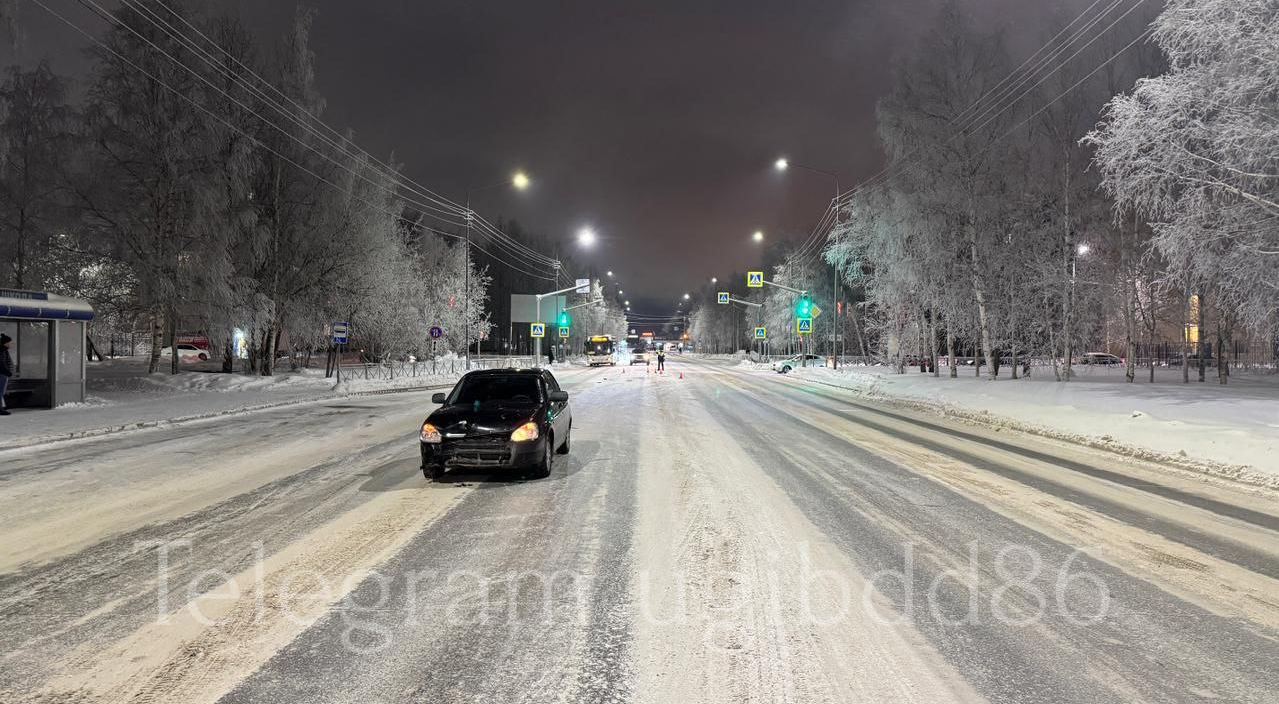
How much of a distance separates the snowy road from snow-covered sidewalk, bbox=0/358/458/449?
529cm

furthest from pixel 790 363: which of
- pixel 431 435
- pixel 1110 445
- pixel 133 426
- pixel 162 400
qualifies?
pixel 431 435

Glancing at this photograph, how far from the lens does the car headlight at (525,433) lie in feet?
28.2

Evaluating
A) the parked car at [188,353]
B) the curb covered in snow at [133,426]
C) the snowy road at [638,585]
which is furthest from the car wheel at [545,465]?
the parked car at [188,353]

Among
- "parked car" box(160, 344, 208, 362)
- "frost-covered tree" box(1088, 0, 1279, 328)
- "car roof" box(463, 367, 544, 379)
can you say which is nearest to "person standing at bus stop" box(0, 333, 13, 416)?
"car roof" box(463, 367, 544, 379)

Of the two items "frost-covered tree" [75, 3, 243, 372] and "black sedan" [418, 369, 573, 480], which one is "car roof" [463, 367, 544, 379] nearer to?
"black sedan" [418, 369, 573, 480]

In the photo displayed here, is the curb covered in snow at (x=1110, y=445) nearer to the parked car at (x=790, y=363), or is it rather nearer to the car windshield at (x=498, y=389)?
the car windshield at (x=498, y=389)

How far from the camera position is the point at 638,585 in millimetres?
4961

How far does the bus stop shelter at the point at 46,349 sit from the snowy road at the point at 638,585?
989cm

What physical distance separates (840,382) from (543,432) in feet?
95.1

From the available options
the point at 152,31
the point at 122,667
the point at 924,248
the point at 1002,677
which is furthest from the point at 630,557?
the point at 152,31

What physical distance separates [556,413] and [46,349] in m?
17.2

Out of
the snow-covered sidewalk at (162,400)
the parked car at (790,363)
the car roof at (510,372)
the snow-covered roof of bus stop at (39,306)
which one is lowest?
the snow-covered sidewalk at (162,400)

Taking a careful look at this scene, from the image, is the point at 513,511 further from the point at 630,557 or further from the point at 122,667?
the point at 122,667

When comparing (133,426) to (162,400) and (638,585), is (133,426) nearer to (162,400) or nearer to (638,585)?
(162,400)
